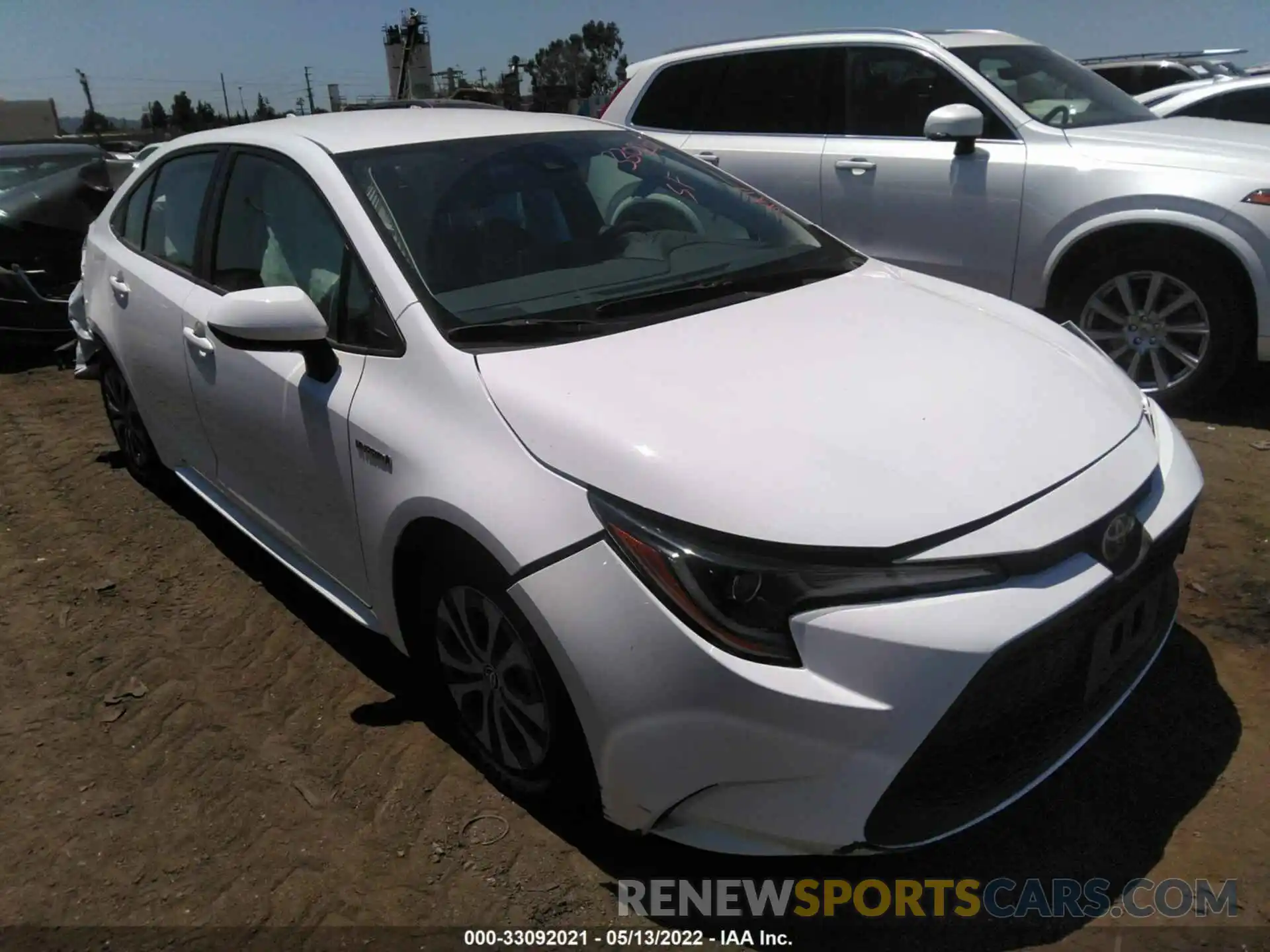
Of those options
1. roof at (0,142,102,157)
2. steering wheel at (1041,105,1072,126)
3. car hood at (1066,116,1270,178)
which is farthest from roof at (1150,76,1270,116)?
roof at (0,142,102,157)

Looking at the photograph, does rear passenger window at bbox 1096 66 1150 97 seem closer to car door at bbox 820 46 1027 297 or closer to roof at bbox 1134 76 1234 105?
roof at bbox 1134 76 1234 105

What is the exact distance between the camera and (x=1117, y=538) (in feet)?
6.77

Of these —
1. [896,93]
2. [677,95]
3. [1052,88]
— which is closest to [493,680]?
[896,93]

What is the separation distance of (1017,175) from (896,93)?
0.98m

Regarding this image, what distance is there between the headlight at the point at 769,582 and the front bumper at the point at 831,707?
0.03 meters

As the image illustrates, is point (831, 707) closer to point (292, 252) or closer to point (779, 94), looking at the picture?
point (292, 252)

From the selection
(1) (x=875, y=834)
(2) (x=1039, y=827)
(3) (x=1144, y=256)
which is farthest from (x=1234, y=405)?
(1) (x=875, y=834)

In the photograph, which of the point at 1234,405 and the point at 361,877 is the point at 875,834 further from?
the point at 1234,405

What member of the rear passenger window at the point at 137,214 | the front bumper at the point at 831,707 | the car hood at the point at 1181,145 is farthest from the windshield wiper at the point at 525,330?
the car hood at the point at 1181,145

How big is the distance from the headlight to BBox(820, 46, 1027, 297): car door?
3726 mm

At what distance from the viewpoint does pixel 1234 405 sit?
16.2ft

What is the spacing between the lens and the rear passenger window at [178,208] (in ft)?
11.7

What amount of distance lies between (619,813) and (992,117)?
14.7ft

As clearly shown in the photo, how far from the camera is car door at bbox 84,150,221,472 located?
3539 millimetres
